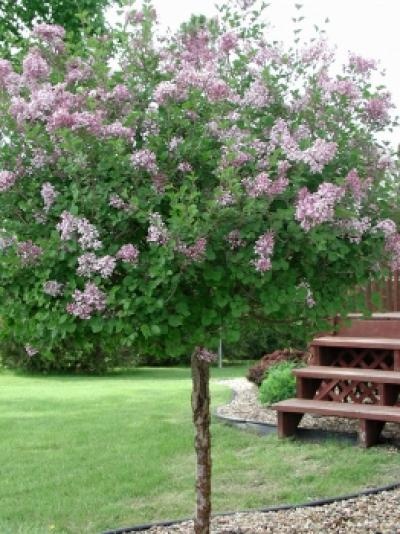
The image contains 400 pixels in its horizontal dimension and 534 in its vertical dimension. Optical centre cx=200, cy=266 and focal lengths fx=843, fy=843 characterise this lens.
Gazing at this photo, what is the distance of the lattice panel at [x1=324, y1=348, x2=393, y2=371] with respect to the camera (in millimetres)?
8297

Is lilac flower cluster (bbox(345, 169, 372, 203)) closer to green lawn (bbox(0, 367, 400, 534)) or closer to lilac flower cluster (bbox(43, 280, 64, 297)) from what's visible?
lilac flower cluster (bbox(43, 280, 64, 297))

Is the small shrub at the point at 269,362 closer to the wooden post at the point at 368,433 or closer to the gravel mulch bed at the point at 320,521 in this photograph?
the wooden post at the point at 368,433

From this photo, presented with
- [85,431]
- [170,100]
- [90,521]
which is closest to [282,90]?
[170,100]

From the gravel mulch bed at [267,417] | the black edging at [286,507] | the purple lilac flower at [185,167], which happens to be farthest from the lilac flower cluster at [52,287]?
the gravel mulch bed at [267,417]

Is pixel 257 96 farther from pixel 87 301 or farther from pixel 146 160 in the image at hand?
pixel 87 301

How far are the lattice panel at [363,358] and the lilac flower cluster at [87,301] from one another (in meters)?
5.42

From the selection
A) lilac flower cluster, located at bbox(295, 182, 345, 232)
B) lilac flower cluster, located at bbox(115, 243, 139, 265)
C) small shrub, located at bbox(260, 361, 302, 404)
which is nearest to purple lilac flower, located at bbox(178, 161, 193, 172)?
lilac flower cluster, located at bbox(115, 243, 139, 265)

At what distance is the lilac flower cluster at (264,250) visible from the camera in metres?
3.30

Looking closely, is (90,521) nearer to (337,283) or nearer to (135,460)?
(135,460)

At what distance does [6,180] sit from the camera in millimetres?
3510

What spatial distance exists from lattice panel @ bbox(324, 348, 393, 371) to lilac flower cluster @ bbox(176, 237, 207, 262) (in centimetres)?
542

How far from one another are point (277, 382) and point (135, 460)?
2.56m

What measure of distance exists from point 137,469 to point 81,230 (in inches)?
154

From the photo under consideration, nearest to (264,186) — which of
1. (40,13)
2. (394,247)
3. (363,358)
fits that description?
(394,247)
